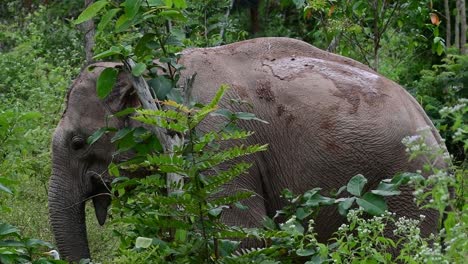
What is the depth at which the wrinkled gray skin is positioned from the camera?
716 cm

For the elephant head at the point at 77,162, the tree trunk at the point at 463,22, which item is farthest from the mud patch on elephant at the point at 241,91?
the tree trunk at the point at 463,22

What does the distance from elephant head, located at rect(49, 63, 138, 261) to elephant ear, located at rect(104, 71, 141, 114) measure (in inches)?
1.5

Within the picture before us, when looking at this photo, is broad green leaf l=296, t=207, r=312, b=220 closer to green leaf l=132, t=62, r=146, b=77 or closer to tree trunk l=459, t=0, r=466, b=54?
green leaf l=132, t=62, r=146, b=77

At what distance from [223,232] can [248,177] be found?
2155mm

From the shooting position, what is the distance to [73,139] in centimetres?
759

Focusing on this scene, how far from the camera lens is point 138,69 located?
5.95 meters

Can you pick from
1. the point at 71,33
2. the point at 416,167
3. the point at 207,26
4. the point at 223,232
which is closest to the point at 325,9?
the point at 207,26

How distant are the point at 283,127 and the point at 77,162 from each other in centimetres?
137

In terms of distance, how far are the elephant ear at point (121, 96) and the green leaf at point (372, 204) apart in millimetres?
2186

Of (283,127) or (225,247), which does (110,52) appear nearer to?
(225,247)

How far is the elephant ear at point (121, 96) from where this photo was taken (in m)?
7.31

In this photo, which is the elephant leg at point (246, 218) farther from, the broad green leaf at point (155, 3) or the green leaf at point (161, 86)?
the broad green leaf at point (155, 3)

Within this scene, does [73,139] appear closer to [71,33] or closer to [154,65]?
[154,65]

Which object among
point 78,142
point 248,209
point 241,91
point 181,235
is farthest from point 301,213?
point 78,142
